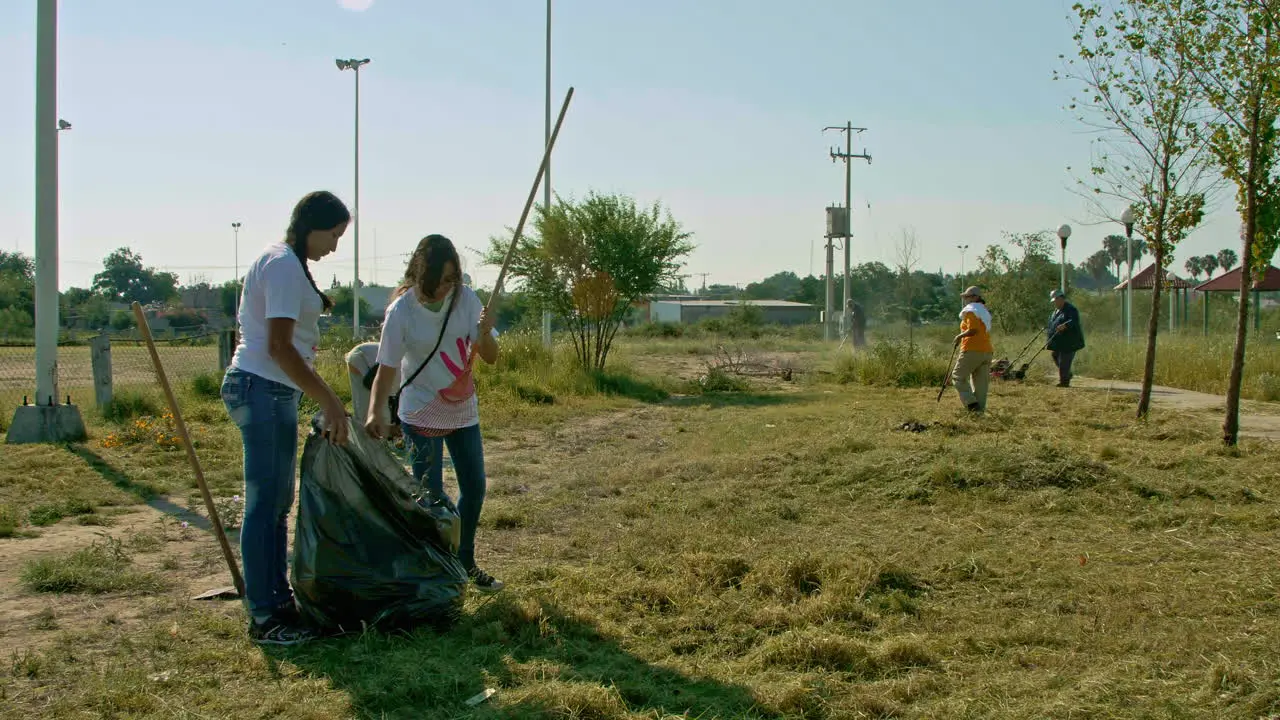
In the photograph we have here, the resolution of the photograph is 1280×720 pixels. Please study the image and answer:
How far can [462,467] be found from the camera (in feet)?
15.5

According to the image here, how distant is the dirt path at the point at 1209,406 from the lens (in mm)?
10898

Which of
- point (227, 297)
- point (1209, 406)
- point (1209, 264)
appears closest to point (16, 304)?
point (227, 297)

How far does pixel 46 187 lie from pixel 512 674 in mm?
8367

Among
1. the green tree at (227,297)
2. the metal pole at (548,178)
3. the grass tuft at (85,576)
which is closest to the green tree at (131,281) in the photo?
the green tree at (227,297)

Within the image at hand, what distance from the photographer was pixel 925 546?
555 cm

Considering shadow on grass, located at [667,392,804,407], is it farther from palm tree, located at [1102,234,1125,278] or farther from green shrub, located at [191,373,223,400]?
palm tree, located at [1102,234,1125,278]

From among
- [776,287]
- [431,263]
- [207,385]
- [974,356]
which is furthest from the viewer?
[776,287]

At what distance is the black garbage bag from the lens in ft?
12.9

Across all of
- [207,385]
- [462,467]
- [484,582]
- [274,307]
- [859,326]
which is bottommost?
[484,582]

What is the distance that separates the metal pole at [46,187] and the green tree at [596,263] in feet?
31.5

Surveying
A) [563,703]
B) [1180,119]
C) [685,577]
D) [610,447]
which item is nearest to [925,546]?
[685,577]

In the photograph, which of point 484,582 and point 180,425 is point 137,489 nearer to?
point 180,425

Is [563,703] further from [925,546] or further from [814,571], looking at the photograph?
[925,546]

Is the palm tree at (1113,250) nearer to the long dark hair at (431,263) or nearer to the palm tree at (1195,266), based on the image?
the palm tree at (1195,266)
